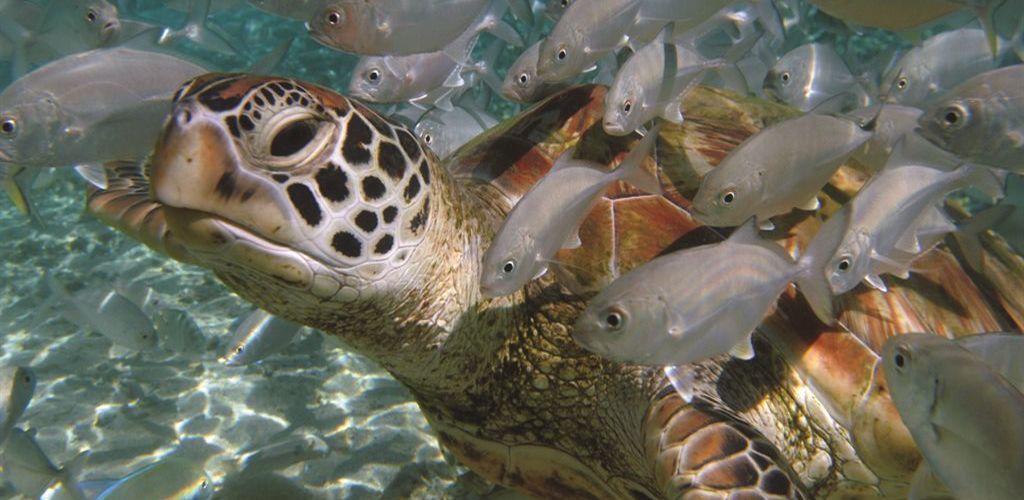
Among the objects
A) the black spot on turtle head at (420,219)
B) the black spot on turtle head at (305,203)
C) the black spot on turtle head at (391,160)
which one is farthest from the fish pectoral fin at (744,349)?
the black spot on turtle head at (305,203)

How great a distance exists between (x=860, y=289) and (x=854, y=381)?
1.19 feet

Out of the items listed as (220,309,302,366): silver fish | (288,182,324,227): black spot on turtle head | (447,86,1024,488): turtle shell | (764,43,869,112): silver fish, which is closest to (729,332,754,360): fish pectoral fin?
(447,86,1024,488): turtle shell

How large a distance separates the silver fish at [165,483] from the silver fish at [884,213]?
2270 millimetres

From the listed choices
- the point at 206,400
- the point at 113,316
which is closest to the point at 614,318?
the point at 206,400

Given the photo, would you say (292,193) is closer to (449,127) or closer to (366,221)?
(366,221)

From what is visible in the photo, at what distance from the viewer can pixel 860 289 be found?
7.50 feet

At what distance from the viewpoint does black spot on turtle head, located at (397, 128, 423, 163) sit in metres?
1.70

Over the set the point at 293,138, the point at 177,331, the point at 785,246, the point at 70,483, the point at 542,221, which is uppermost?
the point at 293,138

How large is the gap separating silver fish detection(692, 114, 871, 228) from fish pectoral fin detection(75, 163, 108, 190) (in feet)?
7.35

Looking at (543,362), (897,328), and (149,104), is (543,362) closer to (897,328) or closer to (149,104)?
(897,328)

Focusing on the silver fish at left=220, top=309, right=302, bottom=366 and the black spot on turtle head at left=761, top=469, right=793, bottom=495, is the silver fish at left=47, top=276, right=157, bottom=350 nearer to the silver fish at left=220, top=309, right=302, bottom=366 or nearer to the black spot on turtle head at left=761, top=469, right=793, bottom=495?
the silver fish at left=220, top=309, right=302, bottom=366

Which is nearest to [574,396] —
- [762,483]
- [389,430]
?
[762,483]

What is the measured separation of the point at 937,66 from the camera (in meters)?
3.16

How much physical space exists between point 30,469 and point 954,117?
11.0ft
